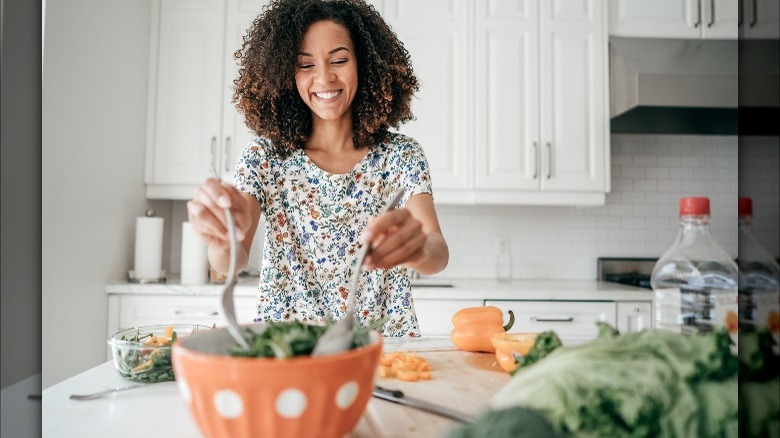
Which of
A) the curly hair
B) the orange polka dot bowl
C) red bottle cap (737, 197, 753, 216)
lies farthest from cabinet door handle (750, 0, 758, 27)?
the curly hair

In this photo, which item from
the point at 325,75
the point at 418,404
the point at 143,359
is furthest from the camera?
the point at 325,75

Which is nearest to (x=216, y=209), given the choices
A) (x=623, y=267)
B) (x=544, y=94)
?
(x=544, y=94)

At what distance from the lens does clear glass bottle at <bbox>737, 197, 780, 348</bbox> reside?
39 centimetres

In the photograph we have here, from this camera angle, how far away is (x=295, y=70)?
1354 millimetres

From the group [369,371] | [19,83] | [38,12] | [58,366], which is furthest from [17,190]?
[369,371]

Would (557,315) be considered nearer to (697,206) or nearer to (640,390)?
(697,206)

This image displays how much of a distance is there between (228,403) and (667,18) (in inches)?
123

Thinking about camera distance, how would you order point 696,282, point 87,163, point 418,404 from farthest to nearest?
Result: point 87,163 < point 696,282 < point 418,404

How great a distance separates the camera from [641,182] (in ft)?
10.2

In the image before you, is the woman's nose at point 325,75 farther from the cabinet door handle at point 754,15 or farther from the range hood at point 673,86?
the range hood at point 673,86

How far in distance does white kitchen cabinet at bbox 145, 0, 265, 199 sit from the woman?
1395 millimetres

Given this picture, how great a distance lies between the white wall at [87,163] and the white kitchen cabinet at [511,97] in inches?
53.9

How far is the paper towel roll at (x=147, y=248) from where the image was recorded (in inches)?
102

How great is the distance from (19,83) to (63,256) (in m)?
0.85
